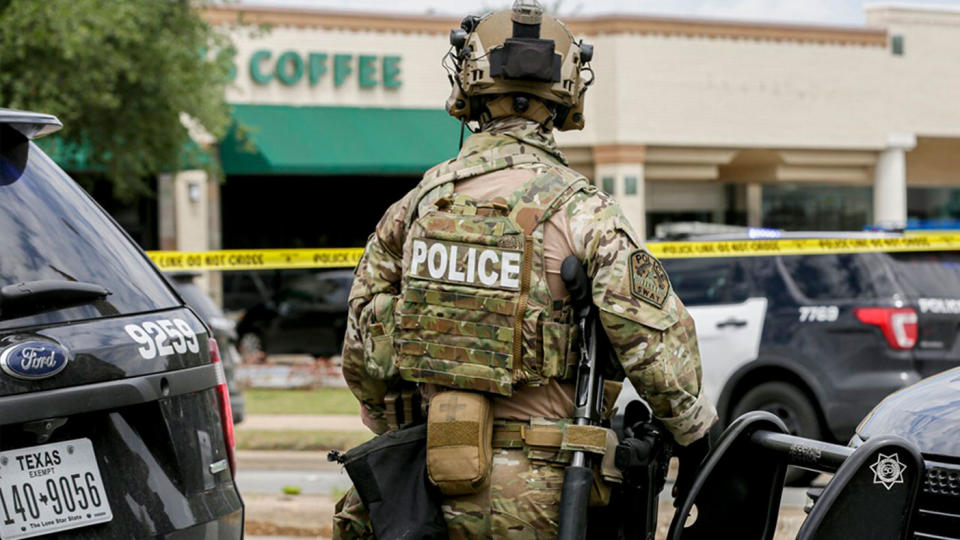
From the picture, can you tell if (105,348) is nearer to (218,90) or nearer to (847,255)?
(847,255)

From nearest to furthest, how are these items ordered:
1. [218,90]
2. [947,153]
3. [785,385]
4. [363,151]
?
[785,385]
[218,90]
[363,151]
[947,153]

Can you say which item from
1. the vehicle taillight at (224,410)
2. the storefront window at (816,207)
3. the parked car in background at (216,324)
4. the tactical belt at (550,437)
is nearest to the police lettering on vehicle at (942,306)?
the parked car in background at (216,324)

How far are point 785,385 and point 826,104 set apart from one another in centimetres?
2211

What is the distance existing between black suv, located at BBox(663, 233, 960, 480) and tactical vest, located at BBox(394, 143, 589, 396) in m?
6.08

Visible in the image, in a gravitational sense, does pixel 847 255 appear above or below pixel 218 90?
below

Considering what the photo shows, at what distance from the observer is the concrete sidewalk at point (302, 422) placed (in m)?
12.1

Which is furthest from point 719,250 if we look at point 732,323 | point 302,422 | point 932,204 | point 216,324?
point 932,204

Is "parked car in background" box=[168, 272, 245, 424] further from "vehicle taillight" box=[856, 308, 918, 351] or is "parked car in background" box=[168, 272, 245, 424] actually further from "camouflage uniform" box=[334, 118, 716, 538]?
"camouflage uniform" box=[334, 118, 716, 538]

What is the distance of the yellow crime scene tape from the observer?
368 inches

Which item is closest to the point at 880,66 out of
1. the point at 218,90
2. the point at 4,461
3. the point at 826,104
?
the point at 826,104

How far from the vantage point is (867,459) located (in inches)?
129

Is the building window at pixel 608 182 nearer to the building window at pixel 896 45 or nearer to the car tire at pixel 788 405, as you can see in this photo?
the building window at pixel 896 45

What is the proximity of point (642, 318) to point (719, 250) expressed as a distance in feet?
23.0

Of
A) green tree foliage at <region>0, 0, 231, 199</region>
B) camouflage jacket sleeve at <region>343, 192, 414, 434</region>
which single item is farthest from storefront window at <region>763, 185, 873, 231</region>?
camouflage jacket sleeve at <region>343, 192, 414, 434</region>
